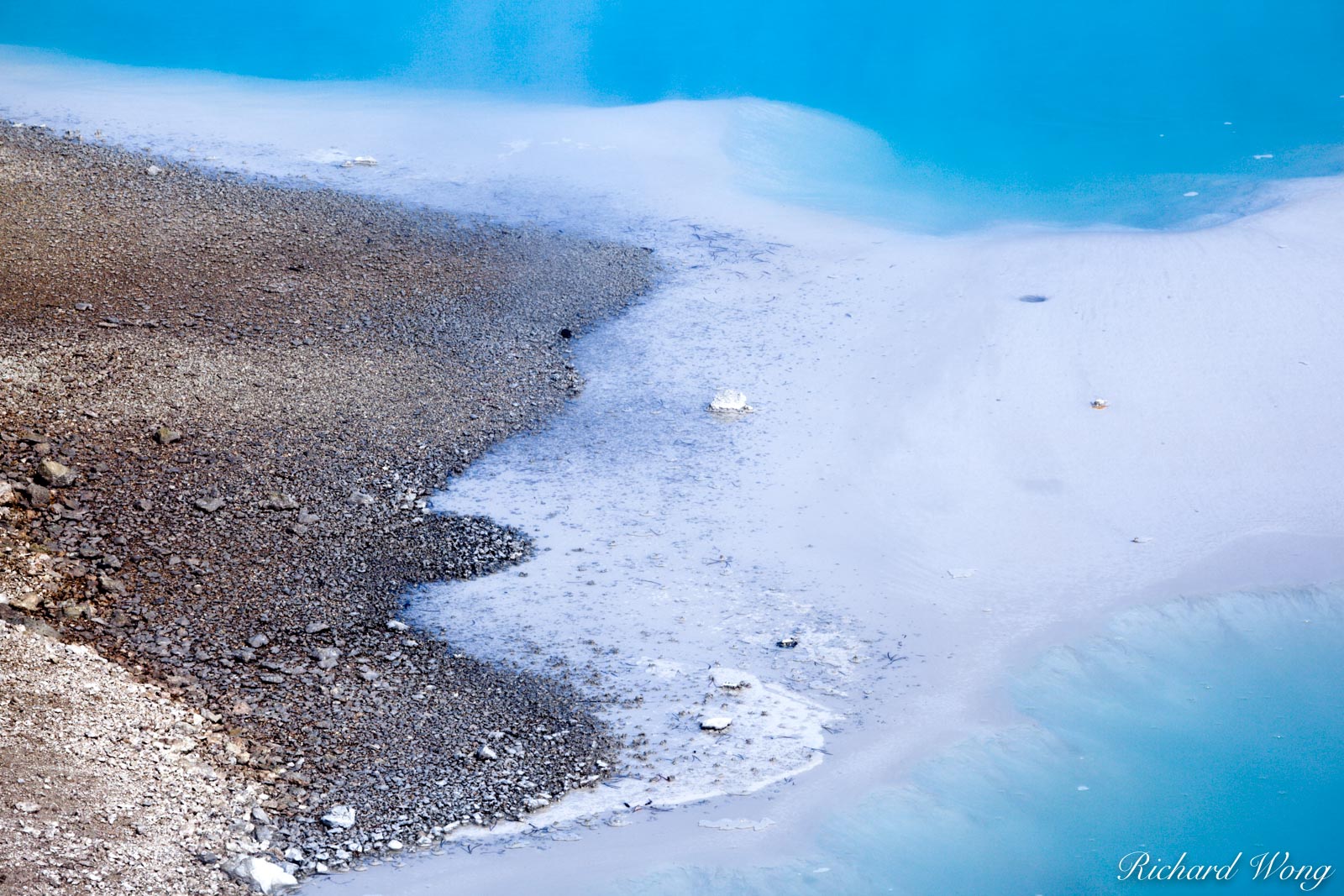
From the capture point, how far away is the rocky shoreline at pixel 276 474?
2732mm

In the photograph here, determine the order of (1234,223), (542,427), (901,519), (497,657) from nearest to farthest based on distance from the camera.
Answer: (497,657) → (901,519) → (542,427) → (1234,223)

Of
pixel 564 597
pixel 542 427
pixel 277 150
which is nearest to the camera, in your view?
pixel 564 597

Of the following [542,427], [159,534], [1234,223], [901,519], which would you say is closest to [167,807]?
[159,534]

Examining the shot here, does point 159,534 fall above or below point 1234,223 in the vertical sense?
below

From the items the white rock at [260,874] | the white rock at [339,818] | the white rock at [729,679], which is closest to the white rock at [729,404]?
the white rock at [729,679]

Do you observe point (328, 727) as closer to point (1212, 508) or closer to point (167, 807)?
point (167, 807)

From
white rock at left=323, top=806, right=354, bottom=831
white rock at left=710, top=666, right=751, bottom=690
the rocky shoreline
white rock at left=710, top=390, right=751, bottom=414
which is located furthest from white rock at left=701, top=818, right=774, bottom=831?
white rock at left=710, top=390, right=751, bottom=414

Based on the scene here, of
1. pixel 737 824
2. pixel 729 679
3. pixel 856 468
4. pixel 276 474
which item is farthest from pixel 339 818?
pixel 856 468

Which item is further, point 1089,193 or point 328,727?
point 1089,193

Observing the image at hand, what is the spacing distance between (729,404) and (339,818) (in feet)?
7.95

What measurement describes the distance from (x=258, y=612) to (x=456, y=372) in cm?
163

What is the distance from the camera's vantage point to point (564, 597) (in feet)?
11.4

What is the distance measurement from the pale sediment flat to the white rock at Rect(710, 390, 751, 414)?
0.24ft

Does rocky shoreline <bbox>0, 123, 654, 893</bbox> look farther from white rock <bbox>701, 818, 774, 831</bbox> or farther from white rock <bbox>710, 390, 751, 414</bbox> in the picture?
white rock <bbox>710, 390, 751, 414</bbox>
